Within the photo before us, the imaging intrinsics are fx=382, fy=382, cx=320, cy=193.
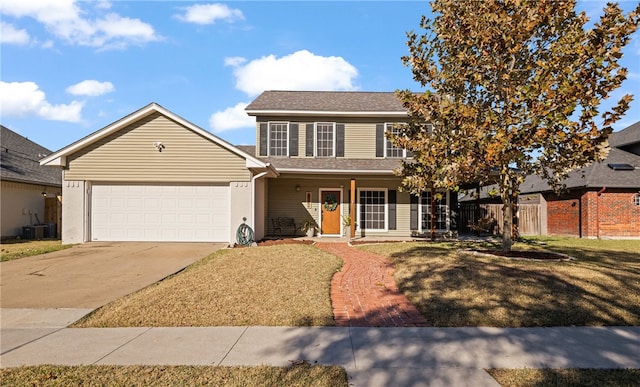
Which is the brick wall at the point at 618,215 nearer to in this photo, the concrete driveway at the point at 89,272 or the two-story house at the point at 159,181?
the two-story house at the point at 159,181

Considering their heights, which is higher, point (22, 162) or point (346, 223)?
point (22, 162)

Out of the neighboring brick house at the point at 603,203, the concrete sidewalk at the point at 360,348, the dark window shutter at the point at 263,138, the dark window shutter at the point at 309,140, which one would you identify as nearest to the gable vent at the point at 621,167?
the neighboring brick house at the point at 603,203

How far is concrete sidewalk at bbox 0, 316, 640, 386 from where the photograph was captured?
4.12 meters

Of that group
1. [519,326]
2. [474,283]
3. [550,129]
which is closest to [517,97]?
[550,129]

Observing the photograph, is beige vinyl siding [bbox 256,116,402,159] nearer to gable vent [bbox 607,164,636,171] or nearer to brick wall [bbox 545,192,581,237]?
brick wall [bbox 545,192,581,237]

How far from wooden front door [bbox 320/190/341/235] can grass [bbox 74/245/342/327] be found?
7410 millimetres

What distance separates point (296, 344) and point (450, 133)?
7269 mm

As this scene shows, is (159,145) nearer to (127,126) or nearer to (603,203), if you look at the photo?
(127,126)

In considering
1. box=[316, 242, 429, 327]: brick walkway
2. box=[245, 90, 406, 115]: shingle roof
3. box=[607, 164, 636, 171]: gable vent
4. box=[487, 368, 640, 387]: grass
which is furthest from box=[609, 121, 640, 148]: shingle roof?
box=[487, 368, 640, 387]: grass

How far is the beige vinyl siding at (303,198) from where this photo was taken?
56.2ft

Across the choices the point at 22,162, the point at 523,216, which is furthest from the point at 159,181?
the point at 523,216

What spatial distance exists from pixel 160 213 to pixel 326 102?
8729mm

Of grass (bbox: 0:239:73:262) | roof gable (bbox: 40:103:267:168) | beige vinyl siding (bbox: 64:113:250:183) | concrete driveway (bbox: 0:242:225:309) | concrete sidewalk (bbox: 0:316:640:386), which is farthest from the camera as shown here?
beige vinyl siding (bbox: 64:113:250:183)

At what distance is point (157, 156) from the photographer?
46.0 ft
